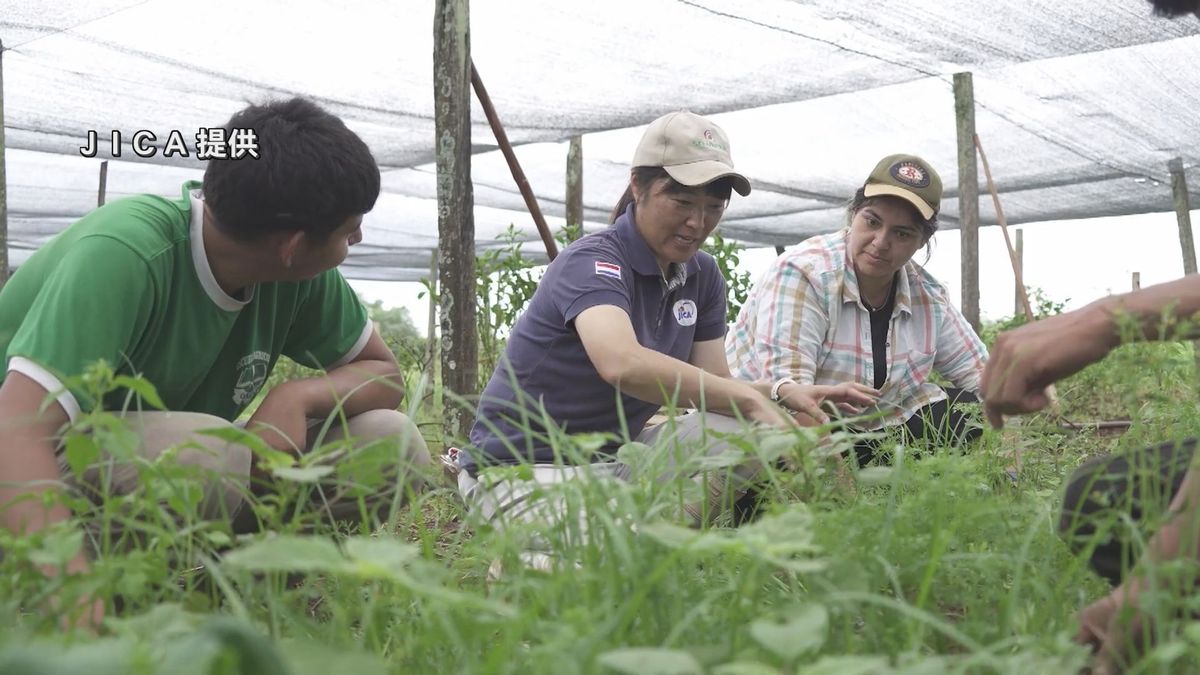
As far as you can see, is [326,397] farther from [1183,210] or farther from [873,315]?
[1183,210]

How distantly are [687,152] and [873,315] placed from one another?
1.00 m

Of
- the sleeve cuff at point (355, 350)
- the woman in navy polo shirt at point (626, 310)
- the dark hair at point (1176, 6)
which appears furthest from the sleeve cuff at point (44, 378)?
the dark hair at point (1176, 6)

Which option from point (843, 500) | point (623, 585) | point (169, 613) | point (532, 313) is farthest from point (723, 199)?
point (169, 613)

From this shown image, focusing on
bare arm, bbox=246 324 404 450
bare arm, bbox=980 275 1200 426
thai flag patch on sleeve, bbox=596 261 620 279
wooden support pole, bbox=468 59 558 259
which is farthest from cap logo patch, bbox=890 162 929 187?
bare arm, bbox=980 275 1200 426

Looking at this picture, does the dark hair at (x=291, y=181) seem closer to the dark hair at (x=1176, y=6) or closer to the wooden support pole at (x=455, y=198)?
the dark hair at (x=1176, y=6)

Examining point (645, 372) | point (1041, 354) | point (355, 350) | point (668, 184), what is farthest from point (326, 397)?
point (1041, 354)

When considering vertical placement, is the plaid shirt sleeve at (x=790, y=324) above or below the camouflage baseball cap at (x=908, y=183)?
below

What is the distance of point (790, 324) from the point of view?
10.2ft

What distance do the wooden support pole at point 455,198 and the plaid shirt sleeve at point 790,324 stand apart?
102 cm

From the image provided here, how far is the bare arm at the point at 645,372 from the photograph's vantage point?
6.82 feet

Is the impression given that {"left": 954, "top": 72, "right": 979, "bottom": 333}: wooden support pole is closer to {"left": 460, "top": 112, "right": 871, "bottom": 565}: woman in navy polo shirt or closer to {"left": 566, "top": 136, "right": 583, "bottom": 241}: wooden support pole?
{"left": 566, "top": 136, "right": 583, "bottom": 241}: wooden support pole

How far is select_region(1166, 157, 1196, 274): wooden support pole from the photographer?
887 cm

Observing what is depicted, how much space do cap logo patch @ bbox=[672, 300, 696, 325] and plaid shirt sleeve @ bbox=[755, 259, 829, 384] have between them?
39cm

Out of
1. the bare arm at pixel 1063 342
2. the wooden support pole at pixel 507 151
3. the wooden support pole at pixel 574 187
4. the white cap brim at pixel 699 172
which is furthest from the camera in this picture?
the wooden support pole at pixel 574 187
